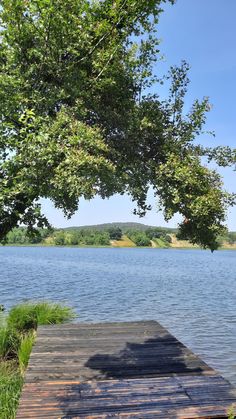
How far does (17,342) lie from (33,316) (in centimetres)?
355

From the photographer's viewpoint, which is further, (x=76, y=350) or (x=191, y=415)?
(x=76, y=350)

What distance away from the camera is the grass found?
1223cm

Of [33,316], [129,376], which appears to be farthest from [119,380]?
[33,316]

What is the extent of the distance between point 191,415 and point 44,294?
115 feet

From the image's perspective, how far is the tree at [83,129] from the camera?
8609mm

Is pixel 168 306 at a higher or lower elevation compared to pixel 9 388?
lower

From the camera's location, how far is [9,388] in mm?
13234

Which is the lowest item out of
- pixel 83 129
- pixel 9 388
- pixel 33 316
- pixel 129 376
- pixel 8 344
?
pixel 9 388

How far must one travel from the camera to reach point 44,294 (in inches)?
1674

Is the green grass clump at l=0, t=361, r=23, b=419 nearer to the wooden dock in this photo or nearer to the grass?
the grass

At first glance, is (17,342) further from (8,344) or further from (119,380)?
(119,380)

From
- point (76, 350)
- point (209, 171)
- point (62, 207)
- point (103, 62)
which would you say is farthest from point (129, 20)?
point (76, 350)

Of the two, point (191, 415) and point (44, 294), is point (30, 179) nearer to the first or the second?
point (191, 415)

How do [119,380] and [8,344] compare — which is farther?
[8,344]
